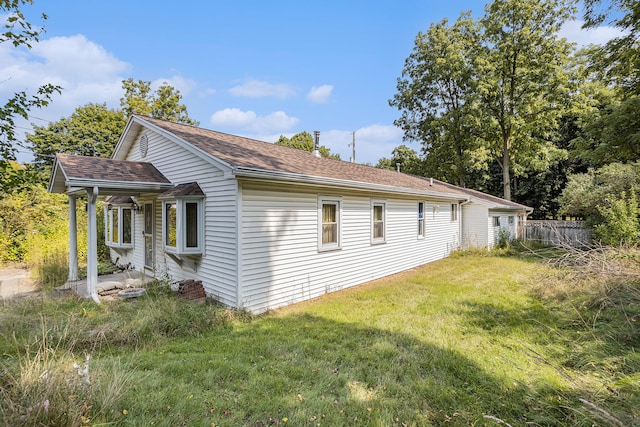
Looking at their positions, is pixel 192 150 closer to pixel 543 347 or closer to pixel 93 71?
pixel 543 347

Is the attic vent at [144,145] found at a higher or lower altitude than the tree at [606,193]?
higher

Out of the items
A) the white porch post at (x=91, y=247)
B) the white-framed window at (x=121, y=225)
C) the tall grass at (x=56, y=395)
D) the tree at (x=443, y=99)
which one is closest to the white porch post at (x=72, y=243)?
the white-framed window at (x=121, y=225)

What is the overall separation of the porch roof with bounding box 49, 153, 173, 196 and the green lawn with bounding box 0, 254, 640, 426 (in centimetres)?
256

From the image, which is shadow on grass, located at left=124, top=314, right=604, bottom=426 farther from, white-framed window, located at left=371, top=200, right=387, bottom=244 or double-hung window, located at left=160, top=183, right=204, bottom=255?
white-framed window, located at left=371, top=200, right=387, bottom=244

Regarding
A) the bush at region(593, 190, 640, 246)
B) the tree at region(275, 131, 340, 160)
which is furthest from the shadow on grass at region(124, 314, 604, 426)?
the tree at region(275, 131, 340, 160)

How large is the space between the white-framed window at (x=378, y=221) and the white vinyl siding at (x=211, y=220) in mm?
4721

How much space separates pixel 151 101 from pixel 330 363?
91.6 ft

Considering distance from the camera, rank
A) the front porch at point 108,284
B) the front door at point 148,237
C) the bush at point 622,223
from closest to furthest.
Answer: the front porch at point 108,284 → the front door at point 148,237 → the bush at point 622,223

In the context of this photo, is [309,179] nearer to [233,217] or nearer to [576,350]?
[233,217]

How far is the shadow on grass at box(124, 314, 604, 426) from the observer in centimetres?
287

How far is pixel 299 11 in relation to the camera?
9.13 meters

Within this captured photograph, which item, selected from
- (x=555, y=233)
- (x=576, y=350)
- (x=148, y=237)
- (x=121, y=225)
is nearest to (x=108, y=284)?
(x=148, y=237)

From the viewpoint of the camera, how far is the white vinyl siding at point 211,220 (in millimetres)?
6020

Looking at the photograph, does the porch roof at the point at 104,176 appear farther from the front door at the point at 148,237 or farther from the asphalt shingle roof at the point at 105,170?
the front door at the point at 148,237
